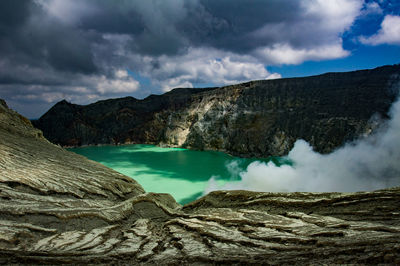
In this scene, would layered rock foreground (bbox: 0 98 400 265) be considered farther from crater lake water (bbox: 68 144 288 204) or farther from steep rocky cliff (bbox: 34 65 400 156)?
steep rocky cliff (bbox: 34 65 400 156)

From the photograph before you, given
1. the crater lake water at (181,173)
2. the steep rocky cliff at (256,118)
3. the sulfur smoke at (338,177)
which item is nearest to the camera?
the sulfur smoke at (338,177)

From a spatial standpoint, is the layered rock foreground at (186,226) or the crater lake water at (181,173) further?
the crater lake water at (181,173)

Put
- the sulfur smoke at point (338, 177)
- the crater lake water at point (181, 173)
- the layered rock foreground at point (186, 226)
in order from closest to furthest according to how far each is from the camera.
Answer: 1. the layered rock foreground at point (186, 226)
2. the sulfur smoke at point (338, 177)
3. the crater lake water at point (181, 173)

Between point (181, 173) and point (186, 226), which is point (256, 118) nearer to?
point (181, 173)

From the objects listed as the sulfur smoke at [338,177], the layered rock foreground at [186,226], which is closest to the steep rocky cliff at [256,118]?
the sulfur smoke at [338,177]

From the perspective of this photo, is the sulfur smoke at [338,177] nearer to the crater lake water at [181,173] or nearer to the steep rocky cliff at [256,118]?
the crater lake water at [181,173]

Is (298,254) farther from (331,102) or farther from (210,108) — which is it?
(210,108)

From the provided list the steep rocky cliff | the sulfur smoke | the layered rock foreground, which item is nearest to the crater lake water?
the sulfur smoke
